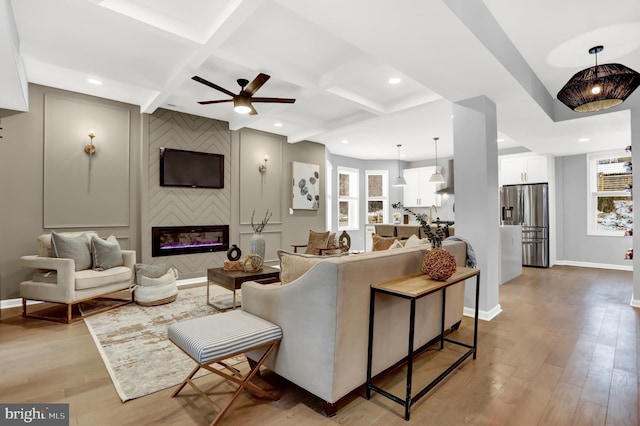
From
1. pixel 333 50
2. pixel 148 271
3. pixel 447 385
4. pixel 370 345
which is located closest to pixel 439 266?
pixel 370 345

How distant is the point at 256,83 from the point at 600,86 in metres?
Answer: 3.10

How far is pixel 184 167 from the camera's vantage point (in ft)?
16.6

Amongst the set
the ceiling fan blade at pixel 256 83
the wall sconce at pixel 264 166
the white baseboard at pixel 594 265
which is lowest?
the white baseboard at pixel 594 265

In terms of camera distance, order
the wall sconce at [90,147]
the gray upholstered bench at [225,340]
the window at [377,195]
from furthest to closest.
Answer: the window at [377,195], the wall sconce at [90,147], the gray upholstered bench at [225,340]

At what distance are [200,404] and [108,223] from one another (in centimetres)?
360

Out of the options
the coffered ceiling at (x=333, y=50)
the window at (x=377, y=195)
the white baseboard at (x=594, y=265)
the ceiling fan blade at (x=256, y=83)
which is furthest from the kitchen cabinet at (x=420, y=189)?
the ceiling fan blade at (x=256, y=83)

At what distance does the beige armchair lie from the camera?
3.30 meters

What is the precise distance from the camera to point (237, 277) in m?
3.32

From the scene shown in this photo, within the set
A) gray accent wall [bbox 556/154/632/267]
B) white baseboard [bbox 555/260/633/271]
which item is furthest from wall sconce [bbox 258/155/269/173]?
white baseboard [bbox 555/260/633/271]

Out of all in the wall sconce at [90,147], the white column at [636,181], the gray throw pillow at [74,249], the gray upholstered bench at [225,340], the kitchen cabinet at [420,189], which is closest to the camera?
the gray upholstered bench at [225,340]

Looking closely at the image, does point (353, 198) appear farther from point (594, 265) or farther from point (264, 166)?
point (594, 265)

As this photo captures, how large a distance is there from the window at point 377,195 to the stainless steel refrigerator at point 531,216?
9.91ft

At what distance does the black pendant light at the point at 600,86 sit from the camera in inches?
101

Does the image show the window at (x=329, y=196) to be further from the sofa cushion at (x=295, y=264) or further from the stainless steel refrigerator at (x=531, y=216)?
the sofa cushion at (x=295, y=264)
